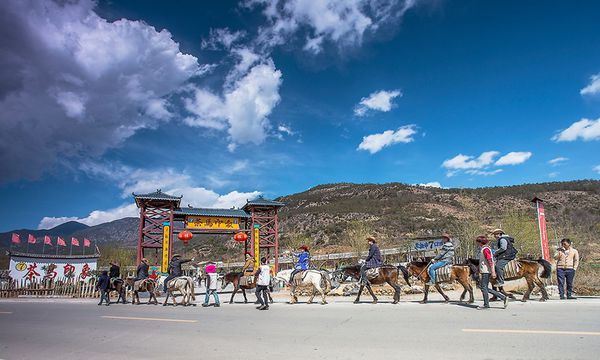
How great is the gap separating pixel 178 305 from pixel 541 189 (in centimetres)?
8244

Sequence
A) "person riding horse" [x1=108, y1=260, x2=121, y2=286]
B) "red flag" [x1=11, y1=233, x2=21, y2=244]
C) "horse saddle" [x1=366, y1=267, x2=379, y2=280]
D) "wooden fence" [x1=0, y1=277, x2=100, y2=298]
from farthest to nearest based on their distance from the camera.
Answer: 1. "red flag" [x1=11, y1=233, x2=21, y2=244]
2. "wooden fence" [x1=0, y1=277, x2=100, y2=298]
3. "person riding horse" [x1=108, y1=260, x2=121, y2=286]
4. "horse saddle" [x1=366, y1=267, x2=379, y2=280]

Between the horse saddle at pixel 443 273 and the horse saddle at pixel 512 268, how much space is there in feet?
5.34

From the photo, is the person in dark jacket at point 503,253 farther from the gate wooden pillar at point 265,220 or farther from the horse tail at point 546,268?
the gate wooden pillar at point 265,220

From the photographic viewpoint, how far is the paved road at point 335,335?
625 centimetres

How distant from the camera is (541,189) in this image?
256ft

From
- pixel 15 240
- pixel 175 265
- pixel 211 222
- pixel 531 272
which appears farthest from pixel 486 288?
pixel 15 240

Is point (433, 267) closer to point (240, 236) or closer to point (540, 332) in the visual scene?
point (540, 332)

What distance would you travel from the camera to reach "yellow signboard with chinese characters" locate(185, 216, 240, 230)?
2566 centimetres

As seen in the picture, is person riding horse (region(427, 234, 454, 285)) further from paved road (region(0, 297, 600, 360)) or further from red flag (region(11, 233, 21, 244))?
red flag (region(11, 233, 21, 244))

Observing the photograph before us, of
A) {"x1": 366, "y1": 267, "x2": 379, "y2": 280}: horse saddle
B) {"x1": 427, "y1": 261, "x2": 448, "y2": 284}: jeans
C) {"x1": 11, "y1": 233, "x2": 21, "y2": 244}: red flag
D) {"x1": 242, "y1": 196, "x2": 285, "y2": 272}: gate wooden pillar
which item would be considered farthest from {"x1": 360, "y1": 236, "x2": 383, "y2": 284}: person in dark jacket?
{"x1": 11, "y1": 233, "x2": 21, "y2": 244}: red flag

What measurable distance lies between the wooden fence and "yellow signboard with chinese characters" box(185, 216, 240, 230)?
6.64 metres

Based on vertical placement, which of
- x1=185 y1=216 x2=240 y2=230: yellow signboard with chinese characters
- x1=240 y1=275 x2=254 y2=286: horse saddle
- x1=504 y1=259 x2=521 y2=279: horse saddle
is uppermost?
x1=185 y1=216 x2=240 y2=230: yellow signboard with chinese characters

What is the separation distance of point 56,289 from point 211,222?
10391 millimetres

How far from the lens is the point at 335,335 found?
7.82 metres
